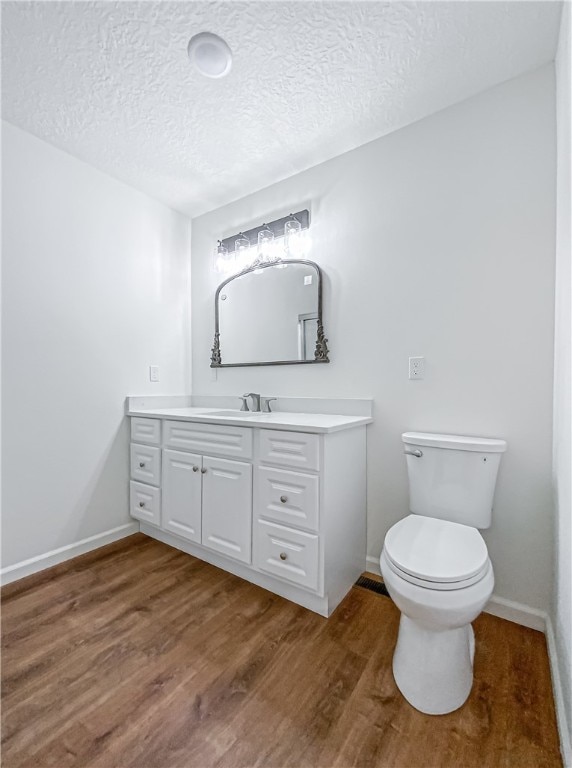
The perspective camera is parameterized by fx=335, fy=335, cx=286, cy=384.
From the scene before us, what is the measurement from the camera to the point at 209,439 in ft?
5.87

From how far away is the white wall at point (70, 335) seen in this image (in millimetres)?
1733

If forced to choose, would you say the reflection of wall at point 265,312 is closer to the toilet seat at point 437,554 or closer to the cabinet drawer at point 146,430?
the cabinet drawer at point 146,430

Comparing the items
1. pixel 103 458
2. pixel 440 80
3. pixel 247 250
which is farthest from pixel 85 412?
pixel 440 80

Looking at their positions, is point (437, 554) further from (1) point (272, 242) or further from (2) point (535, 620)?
(1) point (272, 242)

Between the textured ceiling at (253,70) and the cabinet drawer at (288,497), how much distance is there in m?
1.73

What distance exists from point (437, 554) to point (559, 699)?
20.8 inches

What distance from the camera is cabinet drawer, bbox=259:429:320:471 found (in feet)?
4.66

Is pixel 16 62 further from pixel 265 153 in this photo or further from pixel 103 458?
pixel 103 458

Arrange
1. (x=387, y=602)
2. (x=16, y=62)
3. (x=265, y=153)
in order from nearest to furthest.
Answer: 1. (x=16, y=62)
2. (x=387, y=602)
3. (x=265, y=153)

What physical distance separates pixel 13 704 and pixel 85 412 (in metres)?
1.33

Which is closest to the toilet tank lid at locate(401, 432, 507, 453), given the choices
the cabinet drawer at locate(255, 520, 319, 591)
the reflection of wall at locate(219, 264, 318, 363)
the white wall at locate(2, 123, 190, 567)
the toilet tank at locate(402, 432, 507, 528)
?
the toilet tank at locate(402, 432, 507, 528)

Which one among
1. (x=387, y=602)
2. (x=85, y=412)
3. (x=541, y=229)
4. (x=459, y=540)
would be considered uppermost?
(x=541, y=229)

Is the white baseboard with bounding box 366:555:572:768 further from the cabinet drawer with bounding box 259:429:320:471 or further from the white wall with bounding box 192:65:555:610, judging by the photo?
the cabinet drawer with bounding box 259:429:320:471

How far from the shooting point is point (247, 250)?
2.32 metres
